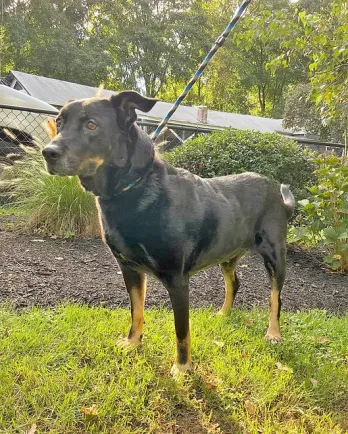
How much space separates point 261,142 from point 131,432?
16.3 feet

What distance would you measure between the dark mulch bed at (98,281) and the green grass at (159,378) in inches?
17.3

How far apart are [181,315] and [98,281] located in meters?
1.74

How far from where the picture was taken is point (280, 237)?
335 centimetres

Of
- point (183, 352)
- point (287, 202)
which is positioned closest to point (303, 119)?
point (287, 202)

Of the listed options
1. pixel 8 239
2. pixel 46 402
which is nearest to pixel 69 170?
pixel 46 402

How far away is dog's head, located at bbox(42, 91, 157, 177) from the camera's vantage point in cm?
224

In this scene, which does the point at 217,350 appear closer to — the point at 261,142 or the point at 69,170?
the point at 69,170

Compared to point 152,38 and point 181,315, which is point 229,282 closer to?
point 181,315

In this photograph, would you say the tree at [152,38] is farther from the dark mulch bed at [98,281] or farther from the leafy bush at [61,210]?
the dark mulch bed at [98,281]

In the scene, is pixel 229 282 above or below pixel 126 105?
below

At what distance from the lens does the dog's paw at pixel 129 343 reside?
284 centimetres

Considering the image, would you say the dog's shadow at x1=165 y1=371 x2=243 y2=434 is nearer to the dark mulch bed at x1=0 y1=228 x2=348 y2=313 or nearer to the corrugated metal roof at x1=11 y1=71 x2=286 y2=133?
the dark mulch bed at x1=0 y1=228 x2=348 y2=313

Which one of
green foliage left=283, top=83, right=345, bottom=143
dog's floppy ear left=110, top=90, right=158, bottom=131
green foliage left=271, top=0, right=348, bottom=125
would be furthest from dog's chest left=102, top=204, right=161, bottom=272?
green foliage left=283, top=83, right=345, bottom=143

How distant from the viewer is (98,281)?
13.6 ft
